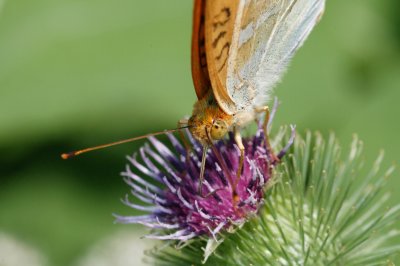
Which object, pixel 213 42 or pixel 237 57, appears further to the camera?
pixel 237 57

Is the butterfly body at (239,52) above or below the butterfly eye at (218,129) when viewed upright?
above

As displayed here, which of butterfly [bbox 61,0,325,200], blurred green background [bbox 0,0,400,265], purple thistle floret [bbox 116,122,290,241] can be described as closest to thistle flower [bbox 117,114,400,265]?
purple thistle floret [bbox 116,122,290,241]

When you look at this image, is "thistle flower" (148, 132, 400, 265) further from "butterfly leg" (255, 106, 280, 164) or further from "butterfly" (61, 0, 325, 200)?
"butterfly" (61, 0, 325, 200)

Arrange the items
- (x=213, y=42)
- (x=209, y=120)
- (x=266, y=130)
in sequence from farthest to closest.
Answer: (x=266, y=130) < (x=209, y=120) < (x=213, y=42)

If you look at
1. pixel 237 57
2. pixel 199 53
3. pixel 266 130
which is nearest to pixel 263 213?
pixel 266 130

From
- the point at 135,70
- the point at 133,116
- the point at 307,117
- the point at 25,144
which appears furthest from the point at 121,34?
the point at 307,117

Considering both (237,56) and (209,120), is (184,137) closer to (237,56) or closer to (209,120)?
(209,120)

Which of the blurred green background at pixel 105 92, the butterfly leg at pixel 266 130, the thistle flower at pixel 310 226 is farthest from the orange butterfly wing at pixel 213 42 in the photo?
the blurred green background at pixel 105 92

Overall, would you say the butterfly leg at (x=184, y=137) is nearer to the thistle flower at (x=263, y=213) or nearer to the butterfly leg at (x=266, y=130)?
the thistle flower at (x=263, y=213)
